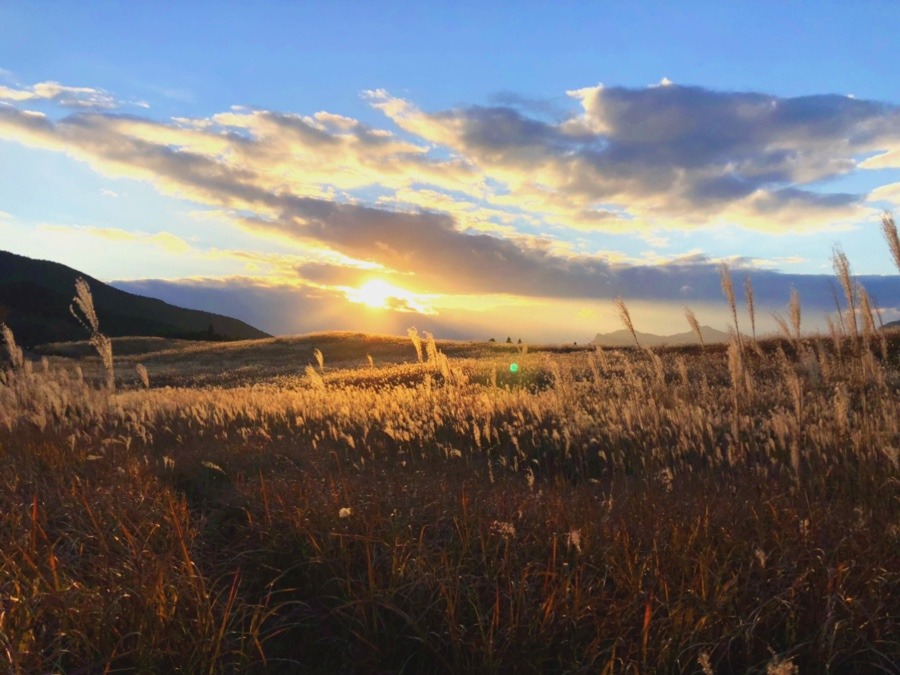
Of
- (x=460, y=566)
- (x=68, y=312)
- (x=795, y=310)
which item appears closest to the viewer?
(x=460, y=566)

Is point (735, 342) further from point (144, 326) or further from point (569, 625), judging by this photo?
point (144, 326)

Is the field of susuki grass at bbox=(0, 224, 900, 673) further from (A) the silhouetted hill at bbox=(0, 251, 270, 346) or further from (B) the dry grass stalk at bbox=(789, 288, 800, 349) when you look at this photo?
(A) the silhouetted hill at bbox=(0, 251, 270, 346)

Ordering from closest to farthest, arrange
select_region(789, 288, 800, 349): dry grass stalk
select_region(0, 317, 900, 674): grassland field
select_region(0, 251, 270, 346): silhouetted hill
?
select_region(0, 317, 900, 674): grassland field
select_region(789, 288, 800, 349): dry grass stalk
select_region(0, 251, 270, 346): silhouetted hill

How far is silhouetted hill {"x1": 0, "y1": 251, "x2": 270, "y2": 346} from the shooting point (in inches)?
2800

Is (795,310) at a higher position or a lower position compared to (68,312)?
lower

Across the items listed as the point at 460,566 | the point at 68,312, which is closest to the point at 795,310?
the point at 460,566

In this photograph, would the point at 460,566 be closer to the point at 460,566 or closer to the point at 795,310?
the point at 460,566

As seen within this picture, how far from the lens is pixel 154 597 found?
2.47 meters

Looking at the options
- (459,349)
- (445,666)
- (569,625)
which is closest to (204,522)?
(445,666)

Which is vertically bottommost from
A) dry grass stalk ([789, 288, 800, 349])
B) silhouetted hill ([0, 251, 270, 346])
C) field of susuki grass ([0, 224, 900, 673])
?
field of susuki grass ([0, 224, 900, 673])

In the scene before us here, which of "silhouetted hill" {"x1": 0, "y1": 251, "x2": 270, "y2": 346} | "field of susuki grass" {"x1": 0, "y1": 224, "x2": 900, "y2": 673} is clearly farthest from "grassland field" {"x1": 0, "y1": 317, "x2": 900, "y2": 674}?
"silhouetted hill" {"x1": 0, "y1": 251, "x2": 270, "y2": 346}

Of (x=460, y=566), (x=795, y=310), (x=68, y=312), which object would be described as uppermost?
(x=68, y=312)

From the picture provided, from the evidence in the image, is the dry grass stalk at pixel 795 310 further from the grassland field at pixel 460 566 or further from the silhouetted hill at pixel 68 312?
the silhouetted hill at pixel 68 312

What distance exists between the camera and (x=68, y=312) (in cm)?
8625
